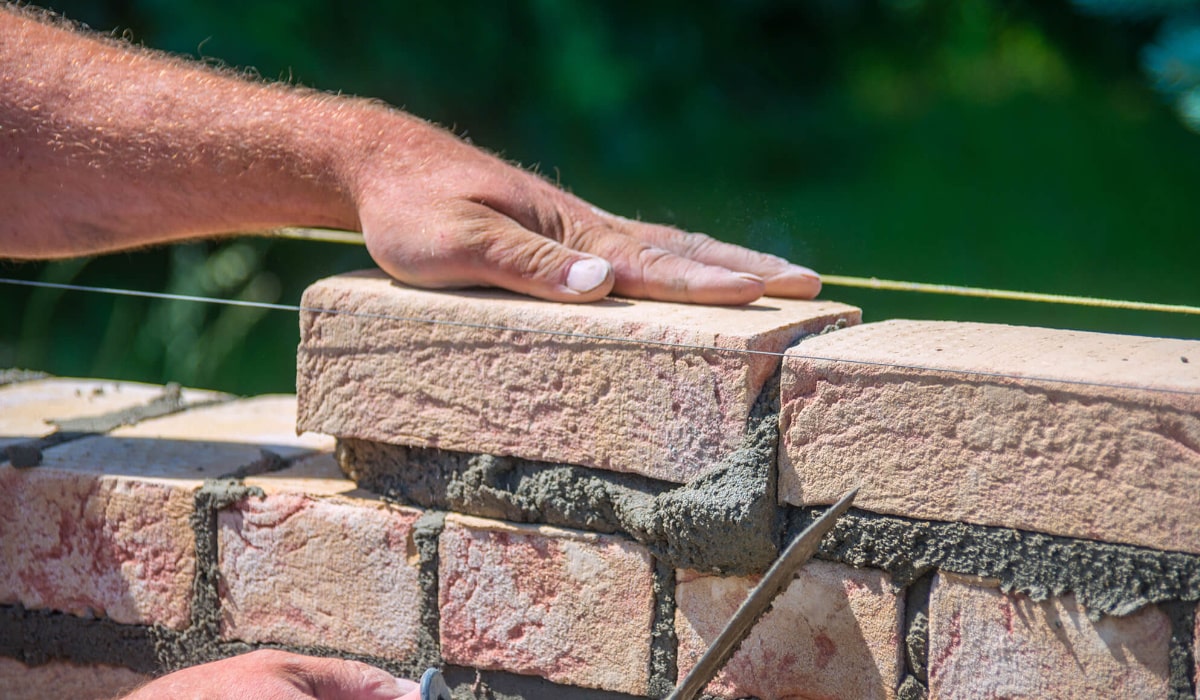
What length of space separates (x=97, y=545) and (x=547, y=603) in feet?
3.08

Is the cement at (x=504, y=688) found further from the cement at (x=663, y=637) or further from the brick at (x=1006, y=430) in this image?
the brick at (x=1006, y=430)

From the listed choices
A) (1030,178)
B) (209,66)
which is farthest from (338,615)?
(1030,178)

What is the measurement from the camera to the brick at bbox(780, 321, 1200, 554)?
139 centimetres

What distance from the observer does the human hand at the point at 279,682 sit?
1578 millimetres

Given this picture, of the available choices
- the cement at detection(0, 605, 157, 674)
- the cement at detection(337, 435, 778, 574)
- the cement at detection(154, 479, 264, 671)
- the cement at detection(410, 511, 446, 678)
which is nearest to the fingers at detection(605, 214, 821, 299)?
the cement at detection(337, 435, 778, 574)

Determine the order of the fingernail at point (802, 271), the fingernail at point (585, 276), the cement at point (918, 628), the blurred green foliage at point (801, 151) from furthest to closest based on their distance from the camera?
the fingernail at point (802, 271) → the fingernail at point (585, 276) → the blurred green foliage at point (801, 151) → the cement at point (918, 628)

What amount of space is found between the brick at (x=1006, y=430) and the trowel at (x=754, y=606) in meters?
0.13

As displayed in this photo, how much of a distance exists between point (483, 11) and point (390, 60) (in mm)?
559

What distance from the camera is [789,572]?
4.85ft

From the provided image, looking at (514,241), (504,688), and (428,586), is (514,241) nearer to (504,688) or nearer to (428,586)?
(428,586)

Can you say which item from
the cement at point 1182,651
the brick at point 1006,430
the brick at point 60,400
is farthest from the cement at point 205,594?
the cement at point 1182,651

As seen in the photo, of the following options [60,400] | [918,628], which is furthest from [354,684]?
[60,400]

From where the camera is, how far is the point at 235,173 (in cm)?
210

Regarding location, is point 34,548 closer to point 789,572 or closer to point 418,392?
point 418,392
